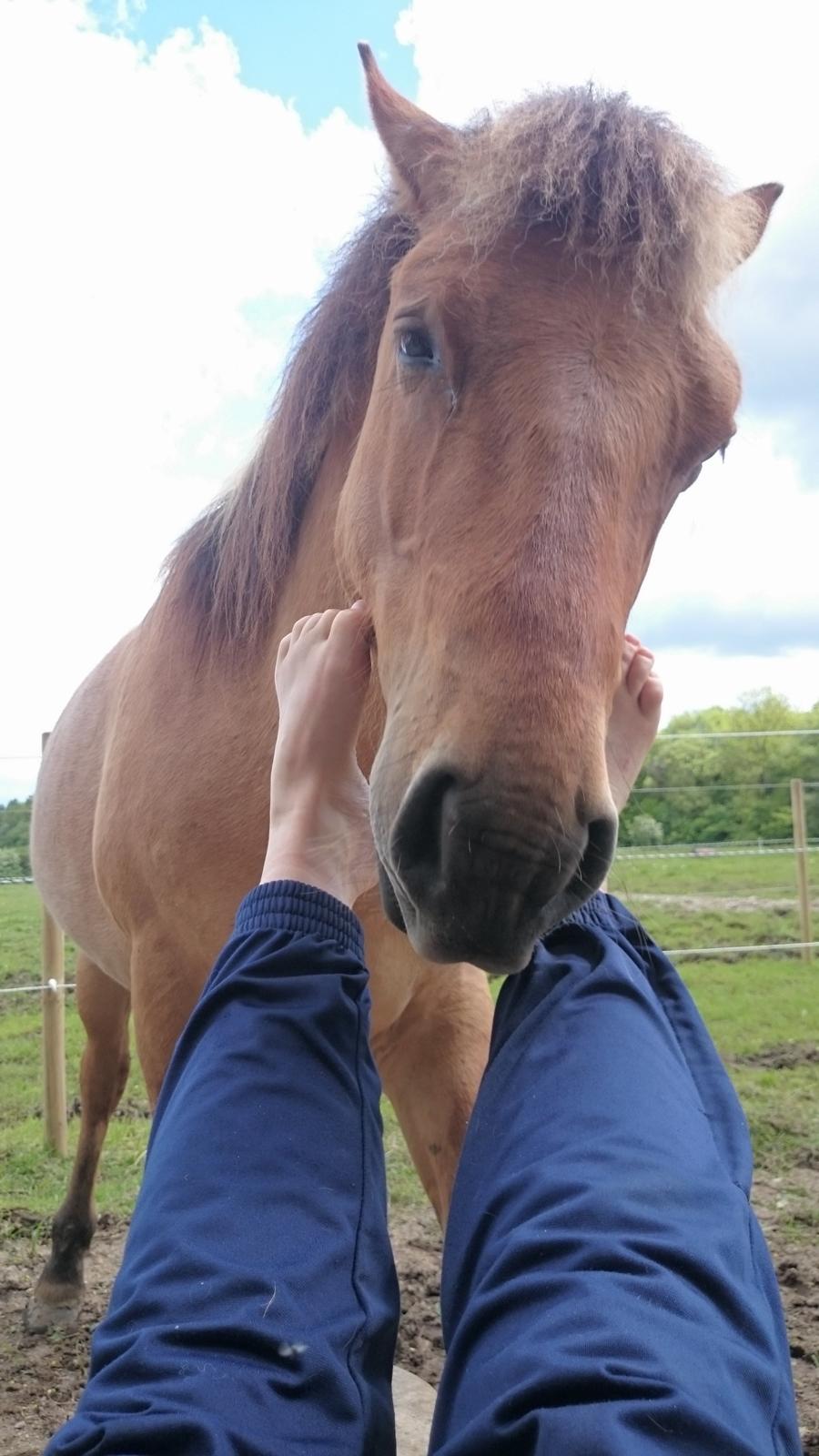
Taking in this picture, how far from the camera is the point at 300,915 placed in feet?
3.79

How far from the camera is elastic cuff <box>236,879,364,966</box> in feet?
3.76

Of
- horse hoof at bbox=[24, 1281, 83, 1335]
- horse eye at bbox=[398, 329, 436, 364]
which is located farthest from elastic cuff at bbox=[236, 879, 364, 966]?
horse hoof at bbox=[24, 1281, 83, 1335]

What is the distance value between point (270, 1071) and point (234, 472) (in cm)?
203

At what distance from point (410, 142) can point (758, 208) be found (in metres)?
0.78

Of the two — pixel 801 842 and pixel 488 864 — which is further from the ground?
pixel 488 864

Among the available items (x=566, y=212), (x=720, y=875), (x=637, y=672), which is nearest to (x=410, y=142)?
(x=566, y=212)

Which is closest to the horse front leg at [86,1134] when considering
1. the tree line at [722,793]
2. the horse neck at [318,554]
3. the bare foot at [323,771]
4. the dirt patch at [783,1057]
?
the horse neck at [318,554]

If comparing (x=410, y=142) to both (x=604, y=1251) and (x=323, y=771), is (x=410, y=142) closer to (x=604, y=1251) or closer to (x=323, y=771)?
(x=323, y=771)

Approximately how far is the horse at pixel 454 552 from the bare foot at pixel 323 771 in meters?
0.06

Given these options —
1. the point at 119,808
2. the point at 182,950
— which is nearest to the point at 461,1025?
the point at 182,950

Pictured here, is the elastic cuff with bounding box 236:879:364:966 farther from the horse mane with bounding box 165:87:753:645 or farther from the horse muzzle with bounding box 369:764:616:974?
the horse mane with bounding box 165:87:753:645

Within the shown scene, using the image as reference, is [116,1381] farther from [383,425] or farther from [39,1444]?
[39,1444]

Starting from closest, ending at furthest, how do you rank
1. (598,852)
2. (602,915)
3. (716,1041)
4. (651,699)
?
(598,852), (602,915), (651,699), (716,1041)

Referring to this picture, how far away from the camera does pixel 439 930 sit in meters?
1.30
